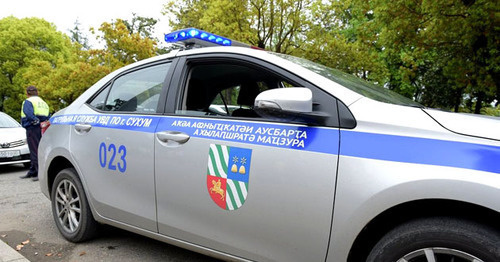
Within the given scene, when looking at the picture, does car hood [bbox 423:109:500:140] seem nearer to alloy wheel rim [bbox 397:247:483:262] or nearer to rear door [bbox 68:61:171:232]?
alloy wheel rim [bbox 397:247:483:262]

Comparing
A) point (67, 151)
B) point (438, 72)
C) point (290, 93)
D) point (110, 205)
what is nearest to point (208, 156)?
point (290, 93)

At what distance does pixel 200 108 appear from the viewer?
106 inches

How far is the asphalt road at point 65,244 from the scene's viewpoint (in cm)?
299

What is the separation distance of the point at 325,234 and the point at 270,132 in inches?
24.8

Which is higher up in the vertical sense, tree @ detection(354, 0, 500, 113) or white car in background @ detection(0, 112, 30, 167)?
tree @ detection(354, 0, 500, 113)

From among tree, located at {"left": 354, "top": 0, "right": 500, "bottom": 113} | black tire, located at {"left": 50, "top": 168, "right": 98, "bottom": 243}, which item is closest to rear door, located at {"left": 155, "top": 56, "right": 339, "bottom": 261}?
black tire, located at {"left": 50, "top": 168, "right": 98, "bottom": 243}

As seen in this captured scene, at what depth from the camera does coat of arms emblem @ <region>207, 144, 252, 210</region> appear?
2053 millimetres

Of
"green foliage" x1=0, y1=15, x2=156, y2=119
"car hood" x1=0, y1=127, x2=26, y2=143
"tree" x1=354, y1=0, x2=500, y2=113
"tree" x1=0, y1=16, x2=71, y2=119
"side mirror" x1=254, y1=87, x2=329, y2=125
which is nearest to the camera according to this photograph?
"side mirror" x1=254, y1=87, x2=329, y2=125

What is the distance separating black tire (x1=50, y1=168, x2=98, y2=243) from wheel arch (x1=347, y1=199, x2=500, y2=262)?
7.89 ft

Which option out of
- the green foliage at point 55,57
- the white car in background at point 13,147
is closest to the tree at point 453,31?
the white car in background at point 13,147

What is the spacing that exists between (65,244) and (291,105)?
2696 mm

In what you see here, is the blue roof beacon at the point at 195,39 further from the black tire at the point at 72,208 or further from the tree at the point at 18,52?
the tree at the point at 18,52

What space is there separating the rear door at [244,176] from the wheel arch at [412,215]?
189 millimetres

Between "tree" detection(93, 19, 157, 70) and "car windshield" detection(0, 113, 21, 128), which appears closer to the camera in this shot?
"car windshield" detection(0, 113, 21, 128)
